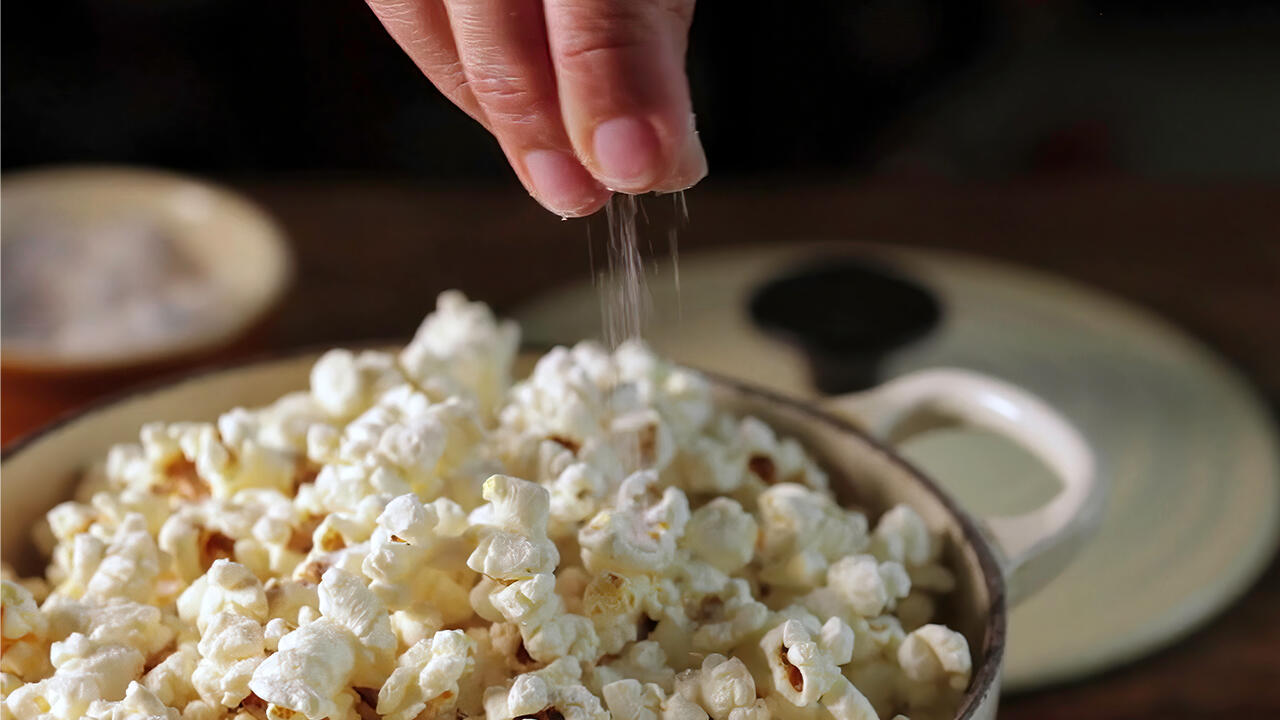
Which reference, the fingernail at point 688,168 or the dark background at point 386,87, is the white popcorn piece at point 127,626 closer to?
the fingernail at point 688,168

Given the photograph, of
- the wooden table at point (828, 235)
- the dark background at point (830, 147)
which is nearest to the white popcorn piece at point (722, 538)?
the dark background at point (830, 147)

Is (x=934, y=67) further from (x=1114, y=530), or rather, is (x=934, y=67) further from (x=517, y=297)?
(x=1114, y=530)

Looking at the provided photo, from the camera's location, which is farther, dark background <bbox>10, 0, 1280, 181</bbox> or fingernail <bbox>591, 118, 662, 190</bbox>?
dark background <bbox>10, 0, 1280, 181</bbox>

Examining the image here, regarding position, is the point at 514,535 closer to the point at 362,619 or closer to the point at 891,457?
the point at 362,619

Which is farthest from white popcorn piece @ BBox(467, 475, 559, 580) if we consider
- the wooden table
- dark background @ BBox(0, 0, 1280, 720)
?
the wooden table

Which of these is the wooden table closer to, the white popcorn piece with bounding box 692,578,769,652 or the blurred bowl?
the blurred bowl
